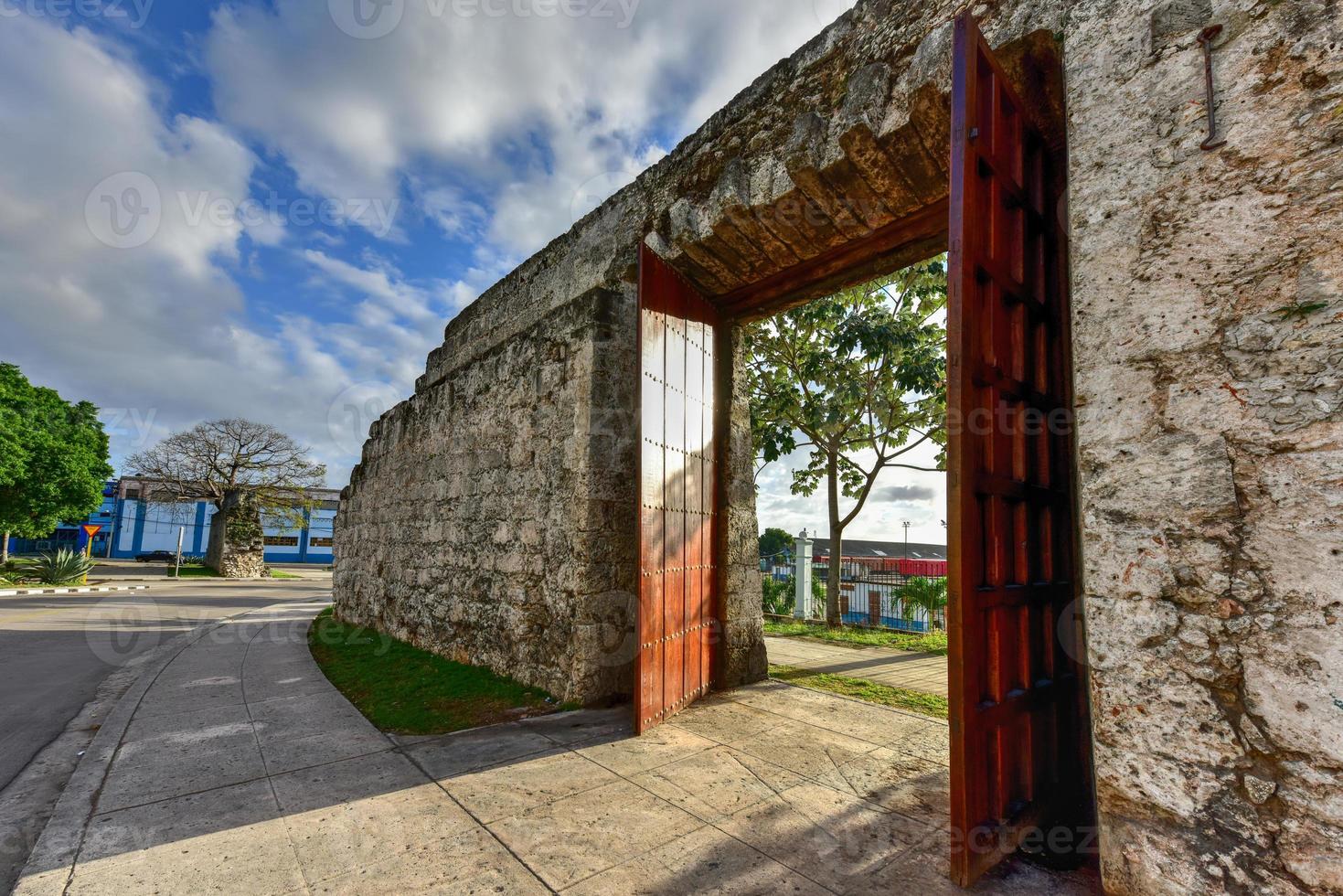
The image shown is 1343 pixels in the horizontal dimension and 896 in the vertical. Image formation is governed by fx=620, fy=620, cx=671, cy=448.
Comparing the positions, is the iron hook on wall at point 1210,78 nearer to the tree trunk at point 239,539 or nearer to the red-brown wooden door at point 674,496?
the red-brown wooden door at point 674,496

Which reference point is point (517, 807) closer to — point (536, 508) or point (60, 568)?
point (536, 508)

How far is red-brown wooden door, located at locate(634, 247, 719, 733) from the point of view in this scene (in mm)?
3748

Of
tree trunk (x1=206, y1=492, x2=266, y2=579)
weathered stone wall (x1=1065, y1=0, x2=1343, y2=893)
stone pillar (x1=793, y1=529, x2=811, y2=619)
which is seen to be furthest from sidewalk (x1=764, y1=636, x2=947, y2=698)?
tree trunk (x1=206, y1=492, x2=266, y2=579)

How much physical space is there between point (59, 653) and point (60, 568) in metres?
13.7

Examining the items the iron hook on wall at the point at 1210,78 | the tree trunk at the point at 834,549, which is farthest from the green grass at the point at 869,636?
the iron hook on wall at the point at 1210,78

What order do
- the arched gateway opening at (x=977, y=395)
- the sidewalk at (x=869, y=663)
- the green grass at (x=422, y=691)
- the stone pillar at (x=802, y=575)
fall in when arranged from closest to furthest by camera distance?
the arched gateway opening at (x=977, y=395)
the green grass at (x=422, y=691)
the sidewalk at (x=869, y=663)
the stone pillar at (x=802, y=575)

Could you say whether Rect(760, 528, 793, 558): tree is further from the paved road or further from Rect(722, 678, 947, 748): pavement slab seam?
Rect(722, 678, 947, 748): pavement slab seam

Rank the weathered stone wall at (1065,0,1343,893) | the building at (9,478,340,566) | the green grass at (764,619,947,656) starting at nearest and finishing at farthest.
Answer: the weathered stone wall at (1065,0,1343,893), the green grass at (764,619,947,656), the building at (9,478,340,566)

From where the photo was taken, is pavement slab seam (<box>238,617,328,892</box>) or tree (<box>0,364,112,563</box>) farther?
tree (<box>0,364,112,563</box>)

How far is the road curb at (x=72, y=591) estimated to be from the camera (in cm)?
1402

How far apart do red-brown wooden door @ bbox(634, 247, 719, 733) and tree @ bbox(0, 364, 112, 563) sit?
2074 centimetres

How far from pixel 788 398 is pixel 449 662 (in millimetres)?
5864

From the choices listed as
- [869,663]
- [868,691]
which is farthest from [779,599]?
[868,691]

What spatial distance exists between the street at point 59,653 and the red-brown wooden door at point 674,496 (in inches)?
108
